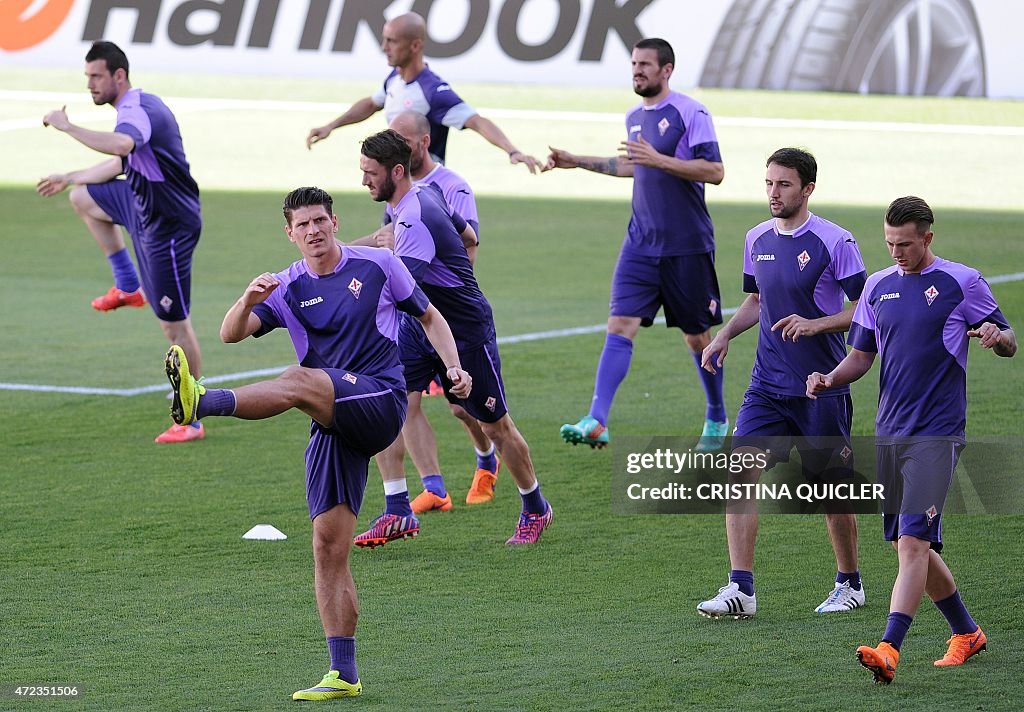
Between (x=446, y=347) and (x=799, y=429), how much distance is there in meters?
1.69

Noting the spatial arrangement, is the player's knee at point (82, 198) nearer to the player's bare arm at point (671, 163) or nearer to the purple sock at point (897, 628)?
the player's bare arm at point (671, 163)

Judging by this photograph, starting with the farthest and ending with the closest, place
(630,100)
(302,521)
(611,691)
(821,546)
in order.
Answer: (630,100), (302,521), (821,546), (611,691)

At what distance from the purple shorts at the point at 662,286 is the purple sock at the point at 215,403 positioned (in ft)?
16.7

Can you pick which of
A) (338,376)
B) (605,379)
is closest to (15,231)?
(605,379)

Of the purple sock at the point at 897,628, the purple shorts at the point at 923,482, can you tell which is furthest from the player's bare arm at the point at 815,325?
the purple sock at the point at 897,628

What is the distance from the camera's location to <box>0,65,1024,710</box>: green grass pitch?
271 inches

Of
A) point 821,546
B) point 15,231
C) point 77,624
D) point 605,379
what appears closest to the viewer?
point 77,624

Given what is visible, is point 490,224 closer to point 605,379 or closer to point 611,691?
point 605,379

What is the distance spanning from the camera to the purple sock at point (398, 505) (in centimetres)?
910

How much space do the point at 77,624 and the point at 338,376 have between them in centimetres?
191

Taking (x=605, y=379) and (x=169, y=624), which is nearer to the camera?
(x=169, y=624)

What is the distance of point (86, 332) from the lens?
15.5 metres

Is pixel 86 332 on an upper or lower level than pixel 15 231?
lower

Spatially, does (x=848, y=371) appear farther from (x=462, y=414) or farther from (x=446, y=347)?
(x=462, y=414)
